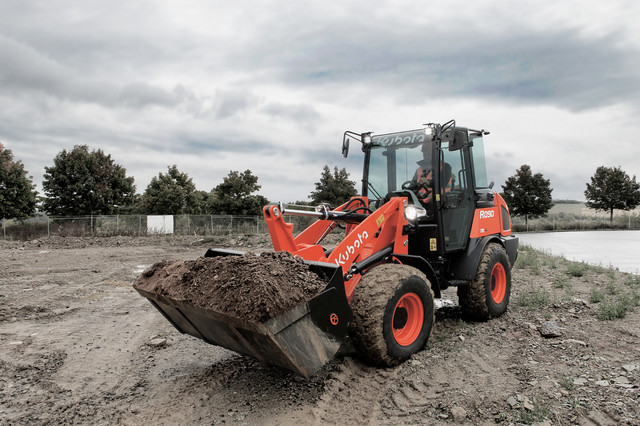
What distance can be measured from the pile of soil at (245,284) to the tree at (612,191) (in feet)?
183

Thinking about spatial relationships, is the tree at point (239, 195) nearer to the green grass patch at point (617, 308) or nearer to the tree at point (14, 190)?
the tree at point (14, 190)

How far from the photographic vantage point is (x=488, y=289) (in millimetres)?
6816

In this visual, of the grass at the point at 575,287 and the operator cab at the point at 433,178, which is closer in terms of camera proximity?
the operator cab at the point at 433,178

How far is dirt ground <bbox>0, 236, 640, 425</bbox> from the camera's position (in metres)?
→ 4.10

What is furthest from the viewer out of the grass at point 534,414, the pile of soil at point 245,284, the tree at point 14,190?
the tree at point 14,190

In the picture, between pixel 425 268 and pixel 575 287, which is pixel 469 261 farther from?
pixel 575 287

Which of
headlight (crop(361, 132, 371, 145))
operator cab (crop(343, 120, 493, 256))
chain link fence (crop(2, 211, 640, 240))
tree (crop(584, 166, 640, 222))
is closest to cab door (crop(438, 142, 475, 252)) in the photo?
operator cab (crop(343, 120, 493, 256))

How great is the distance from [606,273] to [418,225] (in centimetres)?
763

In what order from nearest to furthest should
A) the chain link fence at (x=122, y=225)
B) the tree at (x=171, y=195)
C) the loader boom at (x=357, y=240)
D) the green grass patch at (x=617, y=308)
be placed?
the loader boom at (x=357, y=240)
the green grass patch at (x=617, y=308)
the chain link fence at (x=122, y=225)
the tree at (x=171, y=195)

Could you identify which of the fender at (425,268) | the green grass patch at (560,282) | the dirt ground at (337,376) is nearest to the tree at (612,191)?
the green grass patch at (560,282)

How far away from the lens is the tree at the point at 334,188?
31.7 metres

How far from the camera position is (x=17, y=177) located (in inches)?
1232

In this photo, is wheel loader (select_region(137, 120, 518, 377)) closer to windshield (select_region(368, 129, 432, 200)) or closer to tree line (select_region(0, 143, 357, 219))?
windshield (select_region(368, 129, 432, 200))

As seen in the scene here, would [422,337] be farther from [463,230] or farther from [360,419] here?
[463,230]
